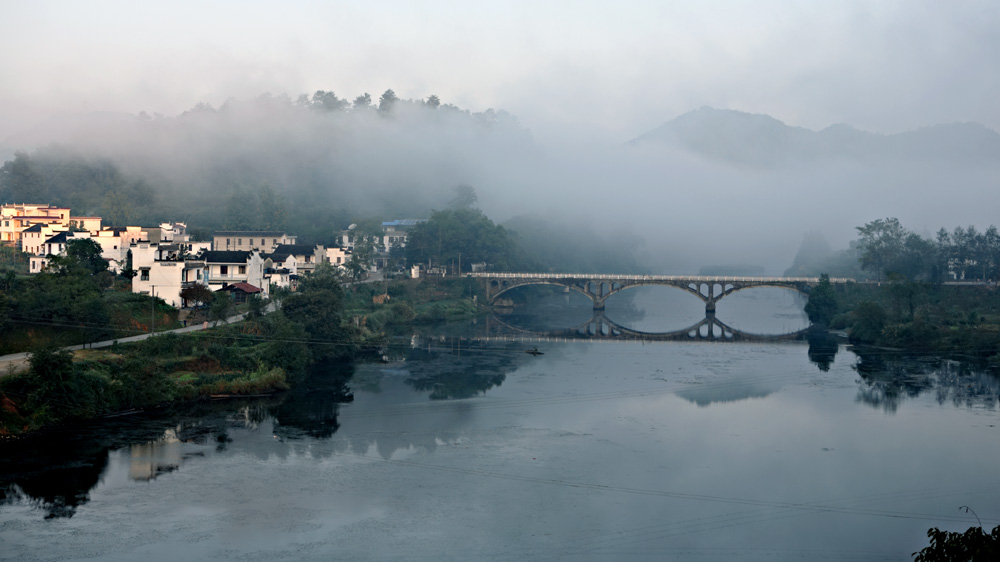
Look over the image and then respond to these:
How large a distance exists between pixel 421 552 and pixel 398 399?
19977 mm

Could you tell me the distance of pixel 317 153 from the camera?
144m

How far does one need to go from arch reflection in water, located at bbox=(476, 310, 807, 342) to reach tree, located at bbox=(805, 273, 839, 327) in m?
5.43

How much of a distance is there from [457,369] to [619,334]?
24442 millimetres

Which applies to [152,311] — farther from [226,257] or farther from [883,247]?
[883,247]

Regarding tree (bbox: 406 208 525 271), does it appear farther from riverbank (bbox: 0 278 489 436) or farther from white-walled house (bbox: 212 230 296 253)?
riverbank (bbox: 0 278 489 436)

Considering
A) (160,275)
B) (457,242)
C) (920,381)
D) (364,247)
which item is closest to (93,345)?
(160,275)

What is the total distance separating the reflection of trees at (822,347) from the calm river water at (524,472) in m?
5.93

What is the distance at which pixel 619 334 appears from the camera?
248ft

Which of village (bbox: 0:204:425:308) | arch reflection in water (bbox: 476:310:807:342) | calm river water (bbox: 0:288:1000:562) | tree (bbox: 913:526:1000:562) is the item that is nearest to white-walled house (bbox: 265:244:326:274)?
village (bbox: 0:204:425:308)

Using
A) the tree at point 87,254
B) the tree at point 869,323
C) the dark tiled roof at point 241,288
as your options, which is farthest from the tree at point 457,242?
the tree at point 869,323

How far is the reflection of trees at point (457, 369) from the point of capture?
49.1 meters

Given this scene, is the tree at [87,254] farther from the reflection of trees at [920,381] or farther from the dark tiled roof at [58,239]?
the reflection of trees at [920,381]

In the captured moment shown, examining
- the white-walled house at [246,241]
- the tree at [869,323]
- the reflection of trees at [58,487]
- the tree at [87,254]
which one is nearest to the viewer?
the reflection of trees at [58,487]

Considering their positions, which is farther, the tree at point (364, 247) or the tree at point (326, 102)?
the tree at point (326, 102)
